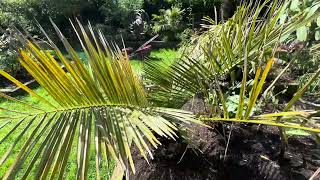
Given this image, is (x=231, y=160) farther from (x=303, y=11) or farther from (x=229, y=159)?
(x=303, y=11)

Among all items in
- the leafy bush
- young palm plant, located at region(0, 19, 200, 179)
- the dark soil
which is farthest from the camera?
the dark soil

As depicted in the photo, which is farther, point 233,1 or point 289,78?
point 233,1

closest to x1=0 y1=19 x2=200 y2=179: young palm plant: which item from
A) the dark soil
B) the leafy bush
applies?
the dark soil

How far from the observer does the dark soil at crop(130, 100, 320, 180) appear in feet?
9.49

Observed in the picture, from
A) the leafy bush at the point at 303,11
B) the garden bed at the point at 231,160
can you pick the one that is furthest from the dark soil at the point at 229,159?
the leafy bush at the point at 303,11

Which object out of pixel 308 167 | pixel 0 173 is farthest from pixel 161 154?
pixel 0 173

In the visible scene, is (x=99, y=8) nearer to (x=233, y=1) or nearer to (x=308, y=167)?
(x=233, y=1)

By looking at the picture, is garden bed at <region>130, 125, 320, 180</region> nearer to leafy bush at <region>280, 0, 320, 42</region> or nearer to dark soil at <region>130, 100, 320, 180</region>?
dark soil at <region>130, 100, 320, 180</region>

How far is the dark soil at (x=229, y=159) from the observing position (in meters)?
2.89

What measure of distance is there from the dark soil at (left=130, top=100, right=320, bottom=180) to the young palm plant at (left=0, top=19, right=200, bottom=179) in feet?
2.52

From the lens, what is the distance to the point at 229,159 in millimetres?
3066

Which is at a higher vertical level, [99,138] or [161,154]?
[99,138]

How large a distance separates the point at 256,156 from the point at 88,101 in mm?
1598

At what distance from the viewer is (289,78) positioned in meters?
4.50
